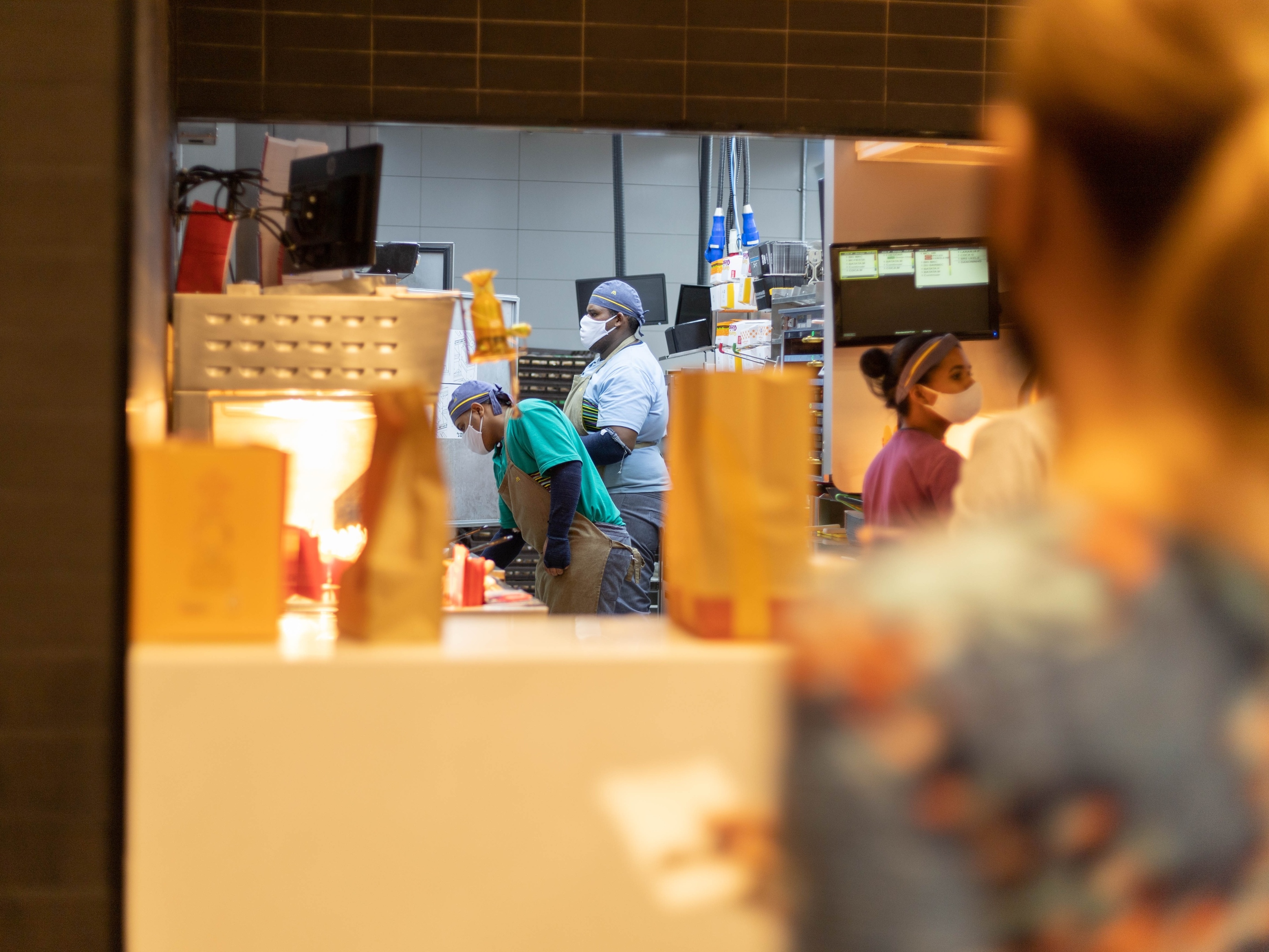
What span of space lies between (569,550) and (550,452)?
375 millimetres

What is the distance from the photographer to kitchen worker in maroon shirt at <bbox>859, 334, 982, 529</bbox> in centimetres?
362

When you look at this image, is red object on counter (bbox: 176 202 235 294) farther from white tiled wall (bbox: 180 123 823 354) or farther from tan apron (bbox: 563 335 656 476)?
white tiled wall (bbox: 180 123 823 354)

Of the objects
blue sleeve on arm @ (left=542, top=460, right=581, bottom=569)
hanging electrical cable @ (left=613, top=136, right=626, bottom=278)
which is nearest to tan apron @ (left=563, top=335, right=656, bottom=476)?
blue sleeve on arm @ (left=542, top=460, right=581, bottom=569)

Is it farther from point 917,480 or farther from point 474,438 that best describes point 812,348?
point 917,480

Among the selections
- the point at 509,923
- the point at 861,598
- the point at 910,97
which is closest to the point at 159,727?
the point at 509,923

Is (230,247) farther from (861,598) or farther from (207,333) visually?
(861,598)

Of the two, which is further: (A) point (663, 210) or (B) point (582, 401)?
(A) point (663, 210)

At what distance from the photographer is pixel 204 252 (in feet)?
9.52

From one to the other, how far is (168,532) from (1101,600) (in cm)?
156

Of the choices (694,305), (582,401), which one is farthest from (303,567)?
(694,305)

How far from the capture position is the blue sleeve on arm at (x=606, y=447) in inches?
210

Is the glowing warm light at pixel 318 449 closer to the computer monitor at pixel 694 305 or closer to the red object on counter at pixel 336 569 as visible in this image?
the red object on counter at pixel 336 569

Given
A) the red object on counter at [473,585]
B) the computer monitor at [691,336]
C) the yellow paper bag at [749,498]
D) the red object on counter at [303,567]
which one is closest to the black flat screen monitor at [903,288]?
the red object on counter at [473,585]

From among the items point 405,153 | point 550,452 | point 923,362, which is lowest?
point 550,452
